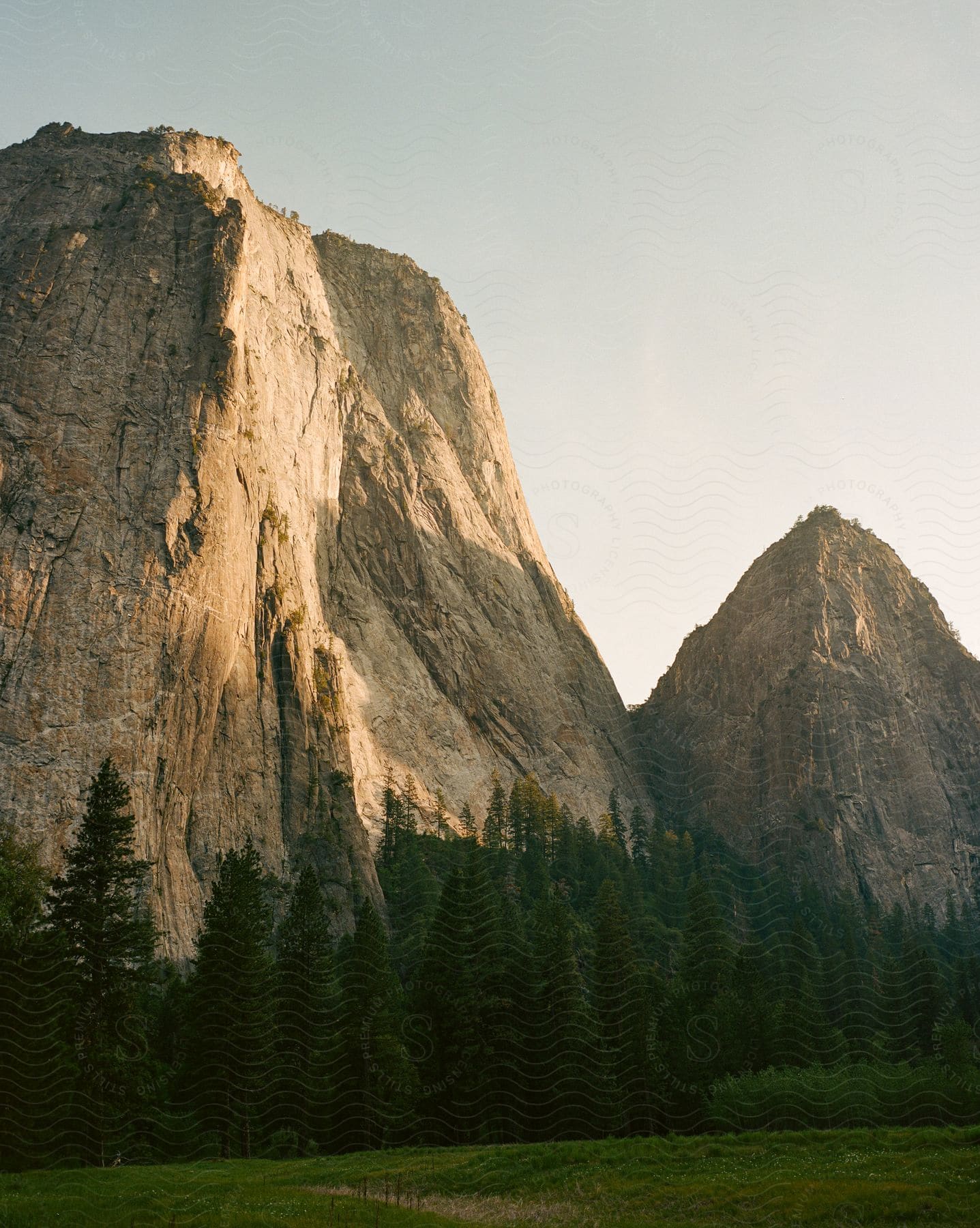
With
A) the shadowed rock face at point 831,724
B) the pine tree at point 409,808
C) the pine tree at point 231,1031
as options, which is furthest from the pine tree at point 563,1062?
the shadowed rock face at point 831,724

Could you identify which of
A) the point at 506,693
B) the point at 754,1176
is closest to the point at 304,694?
the point at 506,693

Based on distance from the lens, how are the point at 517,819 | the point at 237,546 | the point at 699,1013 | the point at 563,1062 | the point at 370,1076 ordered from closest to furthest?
1. the point at 370,1076
2. the point at 563,1062
3. the point at 699,1013
4. the point at 237,546
5. the point at 517,819

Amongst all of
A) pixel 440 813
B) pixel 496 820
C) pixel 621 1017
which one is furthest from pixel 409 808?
pixel 621 1017

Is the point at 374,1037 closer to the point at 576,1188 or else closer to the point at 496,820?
the point at 576,1188

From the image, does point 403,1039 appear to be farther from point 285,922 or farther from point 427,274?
point 427,274

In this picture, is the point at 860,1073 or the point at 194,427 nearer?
the point at 860,1073

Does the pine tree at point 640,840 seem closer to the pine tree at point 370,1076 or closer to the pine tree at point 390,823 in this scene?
the pine tree at point 390,823
